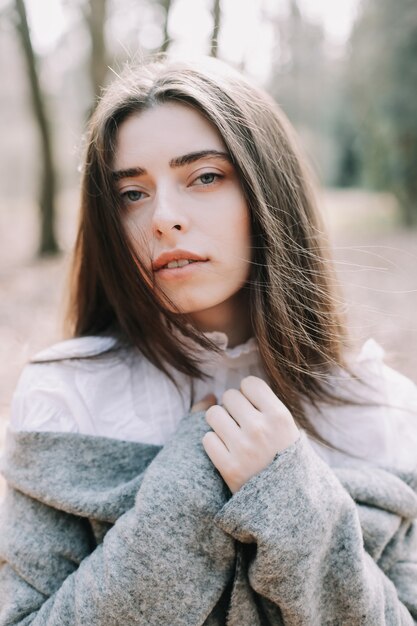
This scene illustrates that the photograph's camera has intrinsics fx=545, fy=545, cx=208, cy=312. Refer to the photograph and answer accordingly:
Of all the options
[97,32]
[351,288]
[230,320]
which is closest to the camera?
[230,320]

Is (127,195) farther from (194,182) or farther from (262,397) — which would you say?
(262,397)

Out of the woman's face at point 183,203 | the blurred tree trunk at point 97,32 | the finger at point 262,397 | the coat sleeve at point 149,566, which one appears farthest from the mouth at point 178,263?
the blurred tree trunk at point 97,32

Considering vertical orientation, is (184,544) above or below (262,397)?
below

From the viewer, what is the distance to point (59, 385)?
1.36m

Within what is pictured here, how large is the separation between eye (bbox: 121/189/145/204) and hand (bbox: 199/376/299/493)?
0.55 metres

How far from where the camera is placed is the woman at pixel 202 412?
1077 millimetres

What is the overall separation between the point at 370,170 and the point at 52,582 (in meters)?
12.4

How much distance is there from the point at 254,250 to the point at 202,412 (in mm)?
440

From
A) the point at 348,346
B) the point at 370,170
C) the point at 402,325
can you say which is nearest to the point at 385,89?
the point at 370,170

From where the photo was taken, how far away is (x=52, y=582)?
1.19 meters

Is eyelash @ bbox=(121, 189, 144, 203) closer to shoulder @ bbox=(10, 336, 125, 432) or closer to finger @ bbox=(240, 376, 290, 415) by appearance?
shoulder @ bbox=(10, 336, 125, 432)

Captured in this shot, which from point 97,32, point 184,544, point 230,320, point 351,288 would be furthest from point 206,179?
point 97,32

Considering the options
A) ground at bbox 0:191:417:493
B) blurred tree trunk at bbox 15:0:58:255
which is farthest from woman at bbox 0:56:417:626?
blurred tree trunk at bbox 15:0:58:255

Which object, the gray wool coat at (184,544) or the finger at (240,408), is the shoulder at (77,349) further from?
the finger at (240,408)
